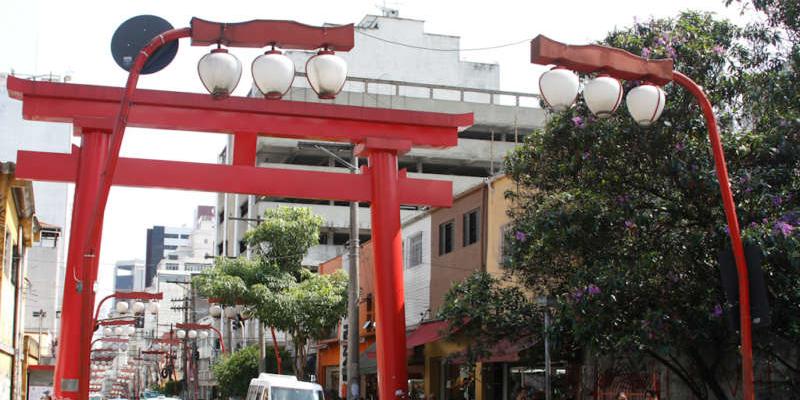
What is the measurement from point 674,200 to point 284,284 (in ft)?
76.6

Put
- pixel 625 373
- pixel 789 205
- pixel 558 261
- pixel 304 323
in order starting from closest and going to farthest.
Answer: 1. pixel 789 205
2. pixel 558 261
3. pixel 625 373
4. pixel 304 323

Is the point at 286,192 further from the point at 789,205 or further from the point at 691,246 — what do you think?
the point at 789,205

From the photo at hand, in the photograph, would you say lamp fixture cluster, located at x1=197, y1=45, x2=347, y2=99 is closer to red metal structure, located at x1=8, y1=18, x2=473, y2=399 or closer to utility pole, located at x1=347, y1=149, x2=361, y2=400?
red metal structure, located at x1=8, y1=18, x2=473, y2=399

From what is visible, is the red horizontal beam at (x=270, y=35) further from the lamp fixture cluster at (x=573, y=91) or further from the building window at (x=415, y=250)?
the building window at (x=415, y=250)

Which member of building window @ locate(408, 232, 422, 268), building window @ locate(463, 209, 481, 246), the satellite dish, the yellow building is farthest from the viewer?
building window @ locate(408, 232, 422, 268)

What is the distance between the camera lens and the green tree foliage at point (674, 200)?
14719mm

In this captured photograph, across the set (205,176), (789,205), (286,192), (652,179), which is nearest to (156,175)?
(205,176)

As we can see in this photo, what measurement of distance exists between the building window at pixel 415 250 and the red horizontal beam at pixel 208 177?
16.2 m

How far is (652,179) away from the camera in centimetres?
1616

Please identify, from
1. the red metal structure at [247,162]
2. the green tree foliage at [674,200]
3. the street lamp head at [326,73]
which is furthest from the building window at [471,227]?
the street lamp head at [326,73]

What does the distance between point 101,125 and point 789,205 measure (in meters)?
10.9

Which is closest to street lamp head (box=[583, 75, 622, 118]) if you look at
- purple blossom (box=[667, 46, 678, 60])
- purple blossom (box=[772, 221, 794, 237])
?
purple blossom (box=[772, 221, 794, 237])

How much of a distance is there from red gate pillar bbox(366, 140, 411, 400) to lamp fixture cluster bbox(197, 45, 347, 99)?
7345mm

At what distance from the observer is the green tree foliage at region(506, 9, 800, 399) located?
579 inches
